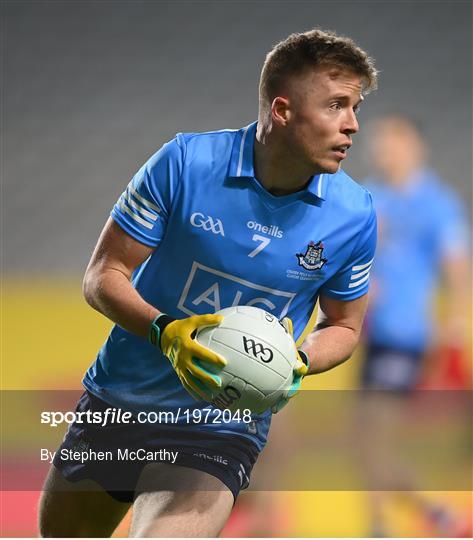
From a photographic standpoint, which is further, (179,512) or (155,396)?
(155,396)

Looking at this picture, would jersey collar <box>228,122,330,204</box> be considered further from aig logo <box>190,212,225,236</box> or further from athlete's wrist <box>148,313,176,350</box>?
athlete's wrist <box>148,313,176,350</box>

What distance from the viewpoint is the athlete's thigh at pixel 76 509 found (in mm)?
3197

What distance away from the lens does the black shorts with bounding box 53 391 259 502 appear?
2.96 m

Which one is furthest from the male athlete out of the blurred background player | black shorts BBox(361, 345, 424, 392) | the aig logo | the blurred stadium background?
the blurred stadium background

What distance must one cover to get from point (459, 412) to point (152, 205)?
18.1ft

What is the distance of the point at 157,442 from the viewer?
3.04 meters

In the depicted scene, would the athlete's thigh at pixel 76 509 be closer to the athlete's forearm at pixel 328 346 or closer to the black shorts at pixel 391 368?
the athlete's forearm at pixel 328 346

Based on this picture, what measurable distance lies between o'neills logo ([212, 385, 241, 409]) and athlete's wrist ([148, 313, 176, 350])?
22 centimetres

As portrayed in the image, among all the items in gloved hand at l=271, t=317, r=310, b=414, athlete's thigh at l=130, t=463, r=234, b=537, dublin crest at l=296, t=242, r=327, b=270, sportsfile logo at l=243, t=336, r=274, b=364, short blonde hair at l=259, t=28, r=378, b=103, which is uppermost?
short blonde hair at l=259, t=28, r=378, b=103

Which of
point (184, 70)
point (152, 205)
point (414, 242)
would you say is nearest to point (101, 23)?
point (184, 70)

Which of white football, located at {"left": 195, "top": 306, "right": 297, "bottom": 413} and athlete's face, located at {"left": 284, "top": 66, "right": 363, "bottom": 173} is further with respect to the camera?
athlete's face, located at {"left": 284, "top": 66, "right": 363, "bottom": 173}

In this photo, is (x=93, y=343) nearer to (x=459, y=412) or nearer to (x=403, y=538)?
(x=459, y=412)

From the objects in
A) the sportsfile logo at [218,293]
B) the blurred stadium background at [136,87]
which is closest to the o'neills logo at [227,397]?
the sportsfile logo at [218,293]

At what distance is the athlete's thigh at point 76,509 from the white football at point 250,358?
643 millimetres
